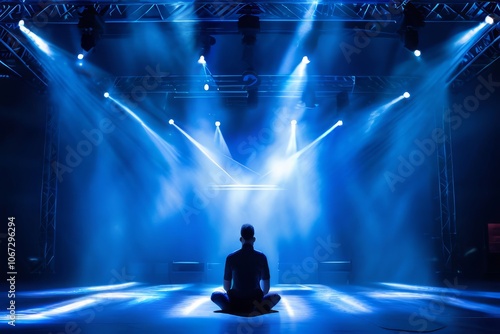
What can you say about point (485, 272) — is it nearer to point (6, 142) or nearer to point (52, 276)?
point (52, 276)

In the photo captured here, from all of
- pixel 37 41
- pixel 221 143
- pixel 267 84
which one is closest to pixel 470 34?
pixel 267 84

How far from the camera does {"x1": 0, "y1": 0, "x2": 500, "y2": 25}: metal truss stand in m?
8.12

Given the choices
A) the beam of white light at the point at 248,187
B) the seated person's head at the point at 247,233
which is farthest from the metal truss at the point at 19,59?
the seated person's head at the point at 247,233

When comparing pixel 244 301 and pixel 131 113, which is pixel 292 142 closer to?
pixel 131 113

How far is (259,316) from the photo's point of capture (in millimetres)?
5148

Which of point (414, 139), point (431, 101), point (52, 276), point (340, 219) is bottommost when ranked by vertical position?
point (52, 276)

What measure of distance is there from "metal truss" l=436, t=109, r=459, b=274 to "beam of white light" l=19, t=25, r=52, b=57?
10.4 meters

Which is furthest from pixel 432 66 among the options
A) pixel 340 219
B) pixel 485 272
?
pixel 485 272

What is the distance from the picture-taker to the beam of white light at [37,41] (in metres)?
9.22

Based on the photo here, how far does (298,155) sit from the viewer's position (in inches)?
541

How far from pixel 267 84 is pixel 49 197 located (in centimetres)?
670

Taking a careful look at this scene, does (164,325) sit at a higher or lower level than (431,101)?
lower

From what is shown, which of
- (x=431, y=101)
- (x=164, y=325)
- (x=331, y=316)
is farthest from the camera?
(x=431, y=101)

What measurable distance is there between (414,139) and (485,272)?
14.3 feet
